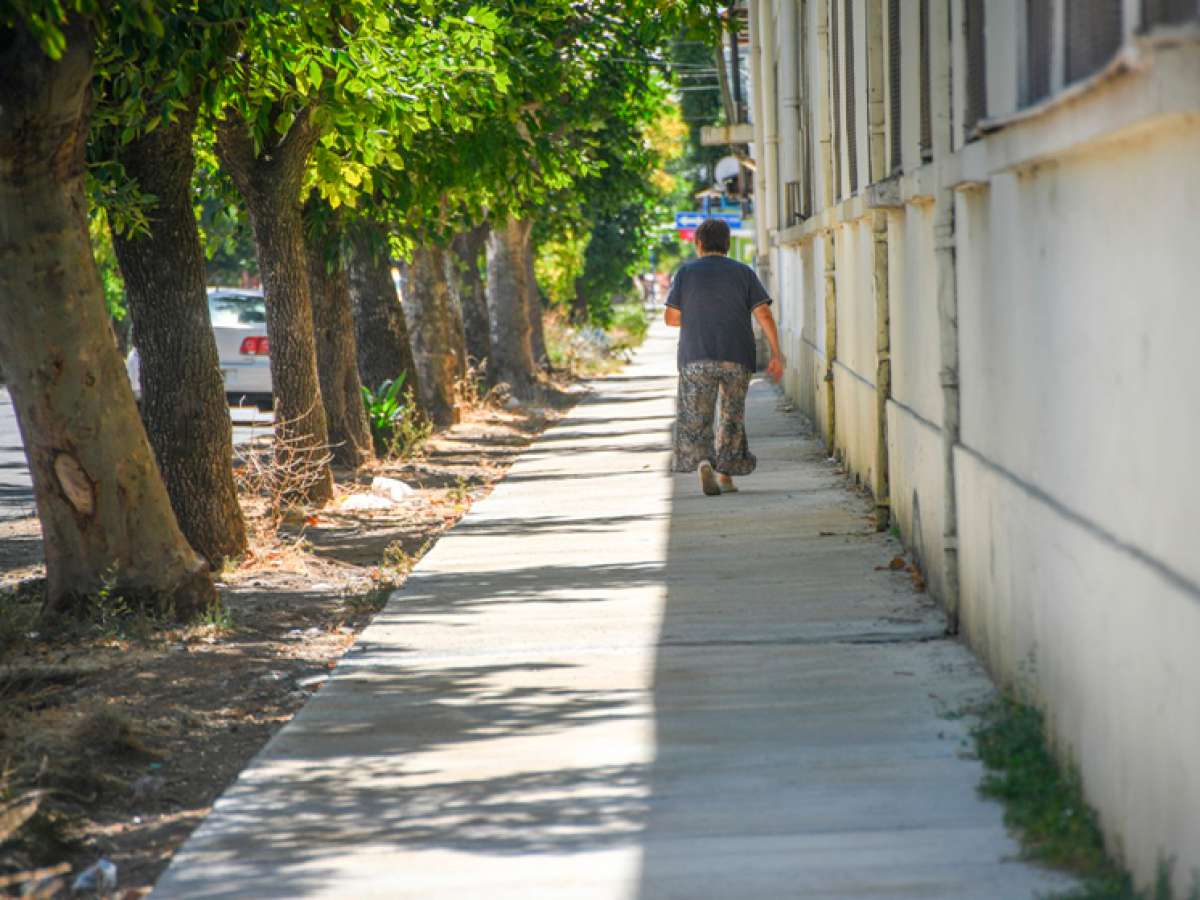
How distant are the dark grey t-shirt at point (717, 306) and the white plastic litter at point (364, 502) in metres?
3.01

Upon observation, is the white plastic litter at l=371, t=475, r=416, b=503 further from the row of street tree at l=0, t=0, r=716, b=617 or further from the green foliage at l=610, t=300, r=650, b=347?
the green foliage at l=610, t=300, r=650, b=347

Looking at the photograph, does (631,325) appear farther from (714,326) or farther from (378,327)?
(714,326)

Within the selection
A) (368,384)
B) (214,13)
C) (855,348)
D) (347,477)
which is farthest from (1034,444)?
(368,384)

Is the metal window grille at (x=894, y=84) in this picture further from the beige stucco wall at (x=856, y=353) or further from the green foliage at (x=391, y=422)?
the green foliage at (x=391, y=422)

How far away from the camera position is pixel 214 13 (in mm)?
8602

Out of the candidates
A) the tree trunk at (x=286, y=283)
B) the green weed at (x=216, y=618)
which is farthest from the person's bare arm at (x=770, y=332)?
the green weed at (x=216, y=618)

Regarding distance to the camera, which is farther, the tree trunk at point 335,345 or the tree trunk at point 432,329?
the tree trunk at point 432,329

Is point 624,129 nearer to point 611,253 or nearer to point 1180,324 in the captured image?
point 611,253

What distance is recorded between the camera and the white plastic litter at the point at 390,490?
14384 millimetres

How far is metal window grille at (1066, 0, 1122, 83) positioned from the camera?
4.37m

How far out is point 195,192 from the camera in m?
15.6

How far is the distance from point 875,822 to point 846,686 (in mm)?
1669

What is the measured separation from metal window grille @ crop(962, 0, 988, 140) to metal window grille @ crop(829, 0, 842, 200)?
23.1ft

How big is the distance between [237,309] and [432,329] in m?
2.77
